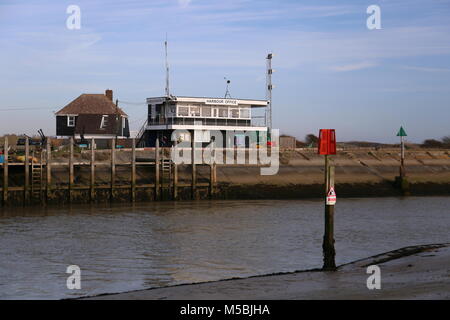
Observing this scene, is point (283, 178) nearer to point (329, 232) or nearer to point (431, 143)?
point (329, 232)

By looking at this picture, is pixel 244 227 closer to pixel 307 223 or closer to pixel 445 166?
pixel 307 223

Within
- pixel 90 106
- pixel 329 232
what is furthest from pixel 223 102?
pixel 329 232

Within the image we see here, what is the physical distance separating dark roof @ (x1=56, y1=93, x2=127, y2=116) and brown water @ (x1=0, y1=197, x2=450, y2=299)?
34.7 m

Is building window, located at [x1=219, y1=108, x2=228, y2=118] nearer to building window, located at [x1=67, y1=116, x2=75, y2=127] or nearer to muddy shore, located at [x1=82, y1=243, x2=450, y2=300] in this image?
building window, located at [x1=67, y1=116, x2=75, y2=127]

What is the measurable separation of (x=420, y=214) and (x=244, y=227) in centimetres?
1196

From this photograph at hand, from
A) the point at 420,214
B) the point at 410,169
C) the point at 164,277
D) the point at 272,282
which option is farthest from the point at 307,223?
the point at 410,169

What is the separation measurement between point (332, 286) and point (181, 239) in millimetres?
13200

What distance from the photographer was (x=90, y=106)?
74.5 metres

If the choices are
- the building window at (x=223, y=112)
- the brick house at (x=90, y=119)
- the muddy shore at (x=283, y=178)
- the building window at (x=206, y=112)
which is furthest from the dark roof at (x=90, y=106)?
the muddy shore at (x=283, y=178)

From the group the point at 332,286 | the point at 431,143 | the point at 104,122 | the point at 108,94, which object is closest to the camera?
the point at 332,286

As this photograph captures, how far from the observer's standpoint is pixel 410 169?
5656 centimetres

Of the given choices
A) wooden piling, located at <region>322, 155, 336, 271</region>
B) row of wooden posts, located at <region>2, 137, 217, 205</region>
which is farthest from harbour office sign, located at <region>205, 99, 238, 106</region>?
wooden piling, located at <region>322, 155, 336, 271</region>

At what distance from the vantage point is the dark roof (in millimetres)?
73938

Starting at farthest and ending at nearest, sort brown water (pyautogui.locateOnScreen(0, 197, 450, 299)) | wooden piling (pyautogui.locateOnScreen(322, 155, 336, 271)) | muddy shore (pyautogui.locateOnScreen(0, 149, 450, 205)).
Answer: muddy shore (pyautogui.locateOnScreen(0, 149, 450, 205))
brown water (pyautogui.locateOnScreen(0, 197, 450, 299))
wooden piling (pyautogui.locateOnScreen(322, 155, 336, 271))
